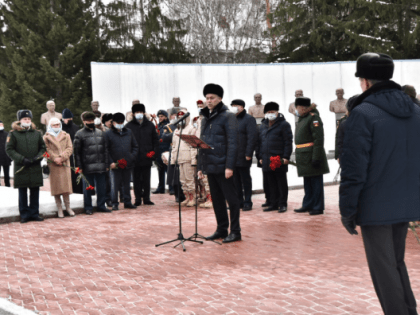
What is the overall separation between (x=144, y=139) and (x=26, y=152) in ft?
9.34

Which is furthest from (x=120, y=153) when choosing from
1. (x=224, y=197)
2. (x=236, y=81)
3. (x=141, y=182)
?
(x=236, y=81)

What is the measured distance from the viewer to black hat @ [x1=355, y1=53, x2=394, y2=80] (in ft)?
12.6

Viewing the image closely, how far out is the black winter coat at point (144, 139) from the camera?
12.4m

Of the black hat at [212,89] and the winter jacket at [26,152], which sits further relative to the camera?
the winter jacket at [26,152]

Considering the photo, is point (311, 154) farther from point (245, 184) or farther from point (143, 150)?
point (143, 150)

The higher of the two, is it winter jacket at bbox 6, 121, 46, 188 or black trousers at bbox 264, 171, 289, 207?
winter jacket at bbox 6, 121, 46, 188

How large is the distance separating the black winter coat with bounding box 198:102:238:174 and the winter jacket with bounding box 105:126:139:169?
413 centimetres

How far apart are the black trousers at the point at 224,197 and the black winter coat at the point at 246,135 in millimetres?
2774

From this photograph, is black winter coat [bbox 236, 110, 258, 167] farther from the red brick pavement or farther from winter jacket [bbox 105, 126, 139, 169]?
winter jacket [bbox 105, 126, 139, 169]

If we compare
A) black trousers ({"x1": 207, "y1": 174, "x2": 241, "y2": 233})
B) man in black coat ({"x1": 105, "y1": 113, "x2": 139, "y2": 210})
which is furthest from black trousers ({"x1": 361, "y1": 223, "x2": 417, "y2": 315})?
man in black coat ({"x1": 105, "y1": 113, "x2": 139, "y2": 210})

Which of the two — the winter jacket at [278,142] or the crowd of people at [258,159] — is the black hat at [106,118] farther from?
the winter jacket at [278,142]

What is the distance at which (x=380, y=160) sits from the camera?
3.77 m

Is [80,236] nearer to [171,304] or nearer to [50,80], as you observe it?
[171,304]

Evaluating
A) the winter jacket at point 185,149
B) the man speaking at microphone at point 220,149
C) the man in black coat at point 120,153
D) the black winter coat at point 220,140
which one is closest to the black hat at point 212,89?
the man speaking at microphone at point 220,149
